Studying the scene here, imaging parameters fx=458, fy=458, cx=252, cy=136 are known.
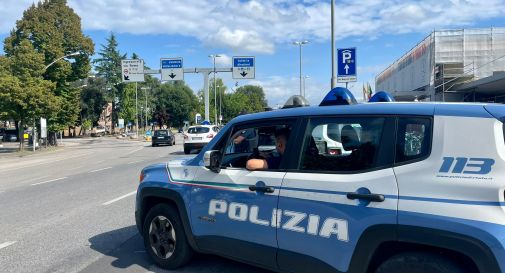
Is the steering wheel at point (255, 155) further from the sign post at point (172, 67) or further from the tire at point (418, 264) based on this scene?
the sign post at point (172, 67)

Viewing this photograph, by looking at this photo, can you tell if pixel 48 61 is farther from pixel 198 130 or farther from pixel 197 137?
pixel 197 137

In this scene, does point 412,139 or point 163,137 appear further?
point 163,137

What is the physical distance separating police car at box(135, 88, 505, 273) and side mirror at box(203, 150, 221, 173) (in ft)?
0.03

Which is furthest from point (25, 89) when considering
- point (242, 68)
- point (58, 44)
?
point (242, 68)

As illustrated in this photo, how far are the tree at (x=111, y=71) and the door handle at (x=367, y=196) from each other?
288 feet

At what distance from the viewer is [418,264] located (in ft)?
9.87

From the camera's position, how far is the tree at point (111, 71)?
8781 centimetres

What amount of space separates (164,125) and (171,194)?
111 metres

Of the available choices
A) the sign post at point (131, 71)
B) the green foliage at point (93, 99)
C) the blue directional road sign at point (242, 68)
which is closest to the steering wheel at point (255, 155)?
the blue directional road sign at point (242, 68)

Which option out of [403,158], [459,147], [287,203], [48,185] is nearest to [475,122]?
[459,147]

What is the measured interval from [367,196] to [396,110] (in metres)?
0.68

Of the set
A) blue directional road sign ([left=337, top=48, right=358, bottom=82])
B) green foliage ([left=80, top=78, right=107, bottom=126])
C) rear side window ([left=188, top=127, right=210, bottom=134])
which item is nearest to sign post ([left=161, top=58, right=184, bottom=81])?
rear side window ([left=188, top=127, right=210, bottom=134])

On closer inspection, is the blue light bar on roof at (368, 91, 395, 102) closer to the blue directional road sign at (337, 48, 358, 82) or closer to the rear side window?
the blue directional road sign at (337, 48, 358, 82)

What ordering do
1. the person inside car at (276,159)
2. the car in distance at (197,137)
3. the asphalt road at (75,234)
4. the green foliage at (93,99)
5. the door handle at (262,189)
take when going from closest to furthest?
the door handle at (262,189) < the person inside car at (276,159) < the asphalt road at (75,234) < the car in distance at (197,137) < the green foliage at (93,99)
